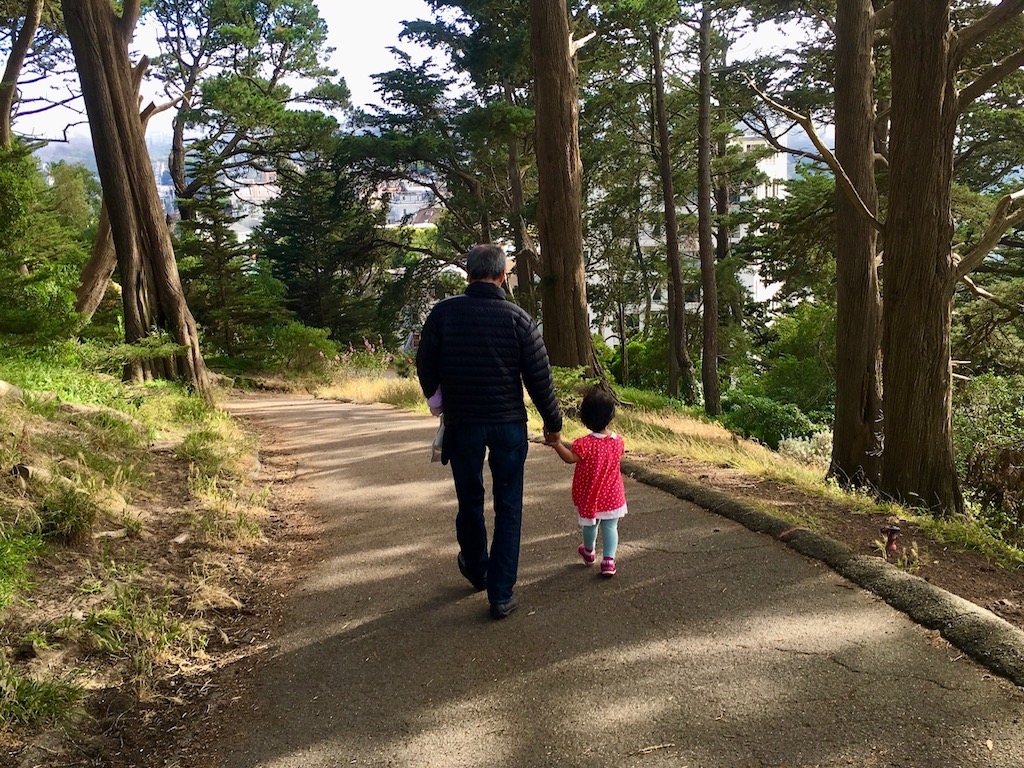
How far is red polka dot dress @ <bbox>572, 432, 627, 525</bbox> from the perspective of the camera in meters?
4.61

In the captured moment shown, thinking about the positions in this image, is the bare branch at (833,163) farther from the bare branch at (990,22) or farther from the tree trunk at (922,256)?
the bare branch at (990,22)

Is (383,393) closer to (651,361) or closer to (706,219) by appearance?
(706,219)

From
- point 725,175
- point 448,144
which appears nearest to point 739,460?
point 448,144

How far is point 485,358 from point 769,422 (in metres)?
16.5

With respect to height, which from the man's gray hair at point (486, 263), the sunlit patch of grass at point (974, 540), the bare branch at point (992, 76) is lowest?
the sunlit patch of grass at point (974, 540)

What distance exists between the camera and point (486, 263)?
4.25m

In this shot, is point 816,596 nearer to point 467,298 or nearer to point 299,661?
point 467,298

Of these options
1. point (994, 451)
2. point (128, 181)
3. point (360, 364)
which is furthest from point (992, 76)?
point (360, 364)

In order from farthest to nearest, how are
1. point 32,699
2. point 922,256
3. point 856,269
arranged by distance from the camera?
point 856,269 < point 922,256 < point 32,699

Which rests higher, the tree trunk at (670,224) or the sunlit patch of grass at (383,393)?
the tree trunk at (670,224)

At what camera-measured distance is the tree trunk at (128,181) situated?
11.6 m

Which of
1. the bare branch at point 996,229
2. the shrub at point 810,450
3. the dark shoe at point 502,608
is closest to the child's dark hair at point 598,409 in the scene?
the dark shoe at point 502,608

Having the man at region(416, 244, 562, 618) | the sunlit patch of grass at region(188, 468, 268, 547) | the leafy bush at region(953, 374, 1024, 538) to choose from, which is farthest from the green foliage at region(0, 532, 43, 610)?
the leafy bush at region(953, 374, 1024, 538)

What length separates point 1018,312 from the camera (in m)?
11.0
